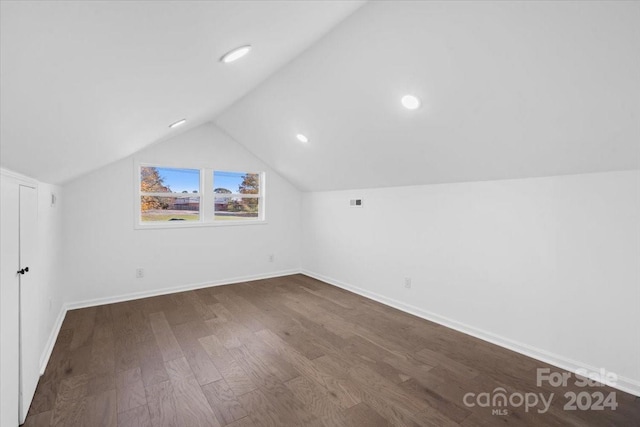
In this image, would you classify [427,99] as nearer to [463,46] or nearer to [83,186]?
[463,46]

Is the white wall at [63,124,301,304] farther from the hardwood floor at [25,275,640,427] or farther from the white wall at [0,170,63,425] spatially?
the white wall at [0,170,63,425]

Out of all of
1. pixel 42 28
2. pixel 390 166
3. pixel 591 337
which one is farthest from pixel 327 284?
pixel 42 28

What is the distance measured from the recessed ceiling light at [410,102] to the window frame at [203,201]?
10.7ft

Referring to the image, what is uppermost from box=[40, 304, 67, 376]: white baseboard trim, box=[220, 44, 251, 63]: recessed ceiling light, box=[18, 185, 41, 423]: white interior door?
box=[220, 44, 251, 63]: recessed ceiling light

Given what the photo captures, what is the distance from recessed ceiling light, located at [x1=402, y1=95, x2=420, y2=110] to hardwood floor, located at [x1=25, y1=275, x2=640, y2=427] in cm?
216

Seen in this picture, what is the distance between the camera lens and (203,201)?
189 inches

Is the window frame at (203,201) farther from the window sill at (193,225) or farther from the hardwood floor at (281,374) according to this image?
the hardwood floor at (281,374)

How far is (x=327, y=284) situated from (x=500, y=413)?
3216 mm

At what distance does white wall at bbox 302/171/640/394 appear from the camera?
2254 millimetres

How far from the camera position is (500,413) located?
199 centimetres

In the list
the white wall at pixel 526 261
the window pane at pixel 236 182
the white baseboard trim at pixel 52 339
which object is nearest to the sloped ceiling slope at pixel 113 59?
the white baseboard trim at pixel 52 339

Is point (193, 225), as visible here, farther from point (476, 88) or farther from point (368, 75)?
point (476, 88)

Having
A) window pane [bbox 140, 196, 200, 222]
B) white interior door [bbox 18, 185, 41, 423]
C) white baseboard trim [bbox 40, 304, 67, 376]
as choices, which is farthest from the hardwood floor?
window pane [bbox 140, 196, 200, 222]

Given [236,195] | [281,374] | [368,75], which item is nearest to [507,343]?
[281,374]
